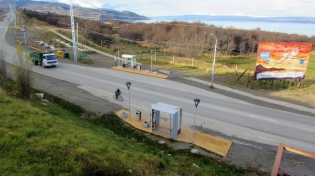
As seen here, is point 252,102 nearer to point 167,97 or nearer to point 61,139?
point 167,97

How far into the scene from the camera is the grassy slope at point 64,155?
631 centimetres

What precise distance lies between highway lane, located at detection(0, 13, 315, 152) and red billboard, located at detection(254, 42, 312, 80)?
21.7 feet

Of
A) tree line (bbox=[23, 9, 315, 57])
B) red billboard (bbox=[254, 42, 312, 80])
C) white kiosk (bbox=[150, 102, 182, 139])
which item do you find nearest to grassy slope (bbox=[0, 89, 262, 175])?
white kiosk (bbox=[150, 102, 182, 139])

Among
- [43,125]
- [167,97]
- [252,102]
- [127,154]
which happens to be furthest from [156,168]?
[252,102]

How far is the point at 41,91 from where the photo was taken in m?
19.4

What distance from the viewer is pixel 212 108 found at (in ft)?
60.0

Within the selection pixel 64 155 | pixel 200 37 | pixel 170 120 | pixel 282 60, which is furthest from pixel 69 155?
pixel 200 37

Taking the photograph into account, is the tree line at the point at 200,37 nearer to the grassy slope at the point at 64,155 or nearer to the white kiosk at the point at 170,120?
the white kiosk at the point at 170,120

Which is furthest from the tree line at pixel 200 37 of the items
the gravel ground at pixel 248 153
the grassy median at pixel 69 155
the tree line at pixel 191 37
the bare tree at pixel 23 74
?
the grassy median at pixel 69 155

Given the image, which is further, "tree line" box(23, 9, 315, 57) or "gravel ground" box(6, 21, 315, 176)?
"tree line" box(23, 9, 315, 57)

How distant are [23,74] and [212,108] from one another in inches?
583

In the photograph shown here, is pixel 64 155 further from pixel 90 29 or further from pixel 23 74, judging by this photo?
pixel 90 29

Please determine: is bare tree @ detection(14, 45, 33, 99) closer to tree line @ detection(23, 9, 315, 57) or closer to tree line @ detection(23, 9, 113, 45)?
tree line @ detection(23, 9, 315, 57)

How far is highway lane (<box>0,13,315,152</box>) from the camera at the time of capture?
14492 millimetres
